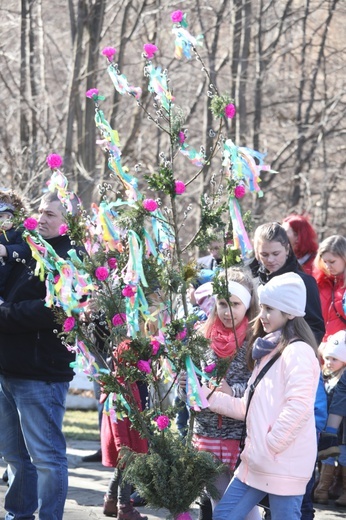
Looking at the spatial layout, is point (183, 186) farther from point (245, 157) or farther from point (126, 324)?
point (126, 324)

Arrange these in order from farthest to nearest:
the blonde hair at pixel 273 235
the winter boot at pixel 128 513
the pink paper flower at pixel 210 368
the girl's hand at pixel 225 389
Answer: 1. the winter boot at pixel 128 513
2. the blonde hair at pixel 273 235
3. the girl's hand at pixel 225 389
4. the pink paper flower at pixel 210 368

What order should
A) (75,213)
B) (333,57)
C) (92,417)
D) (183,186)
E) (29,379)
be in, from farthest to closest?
1. (333,57)
2. (92,417)
3. (29,379)
4. (75,213)
5. (183,186)

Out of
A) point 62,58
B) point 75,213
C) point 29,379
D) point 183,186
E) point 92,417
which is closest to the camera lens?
point 183,186

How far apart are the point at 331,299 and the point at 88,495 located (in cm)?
231

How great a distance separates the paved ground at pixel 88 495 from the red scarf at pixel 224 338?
4.76 ft

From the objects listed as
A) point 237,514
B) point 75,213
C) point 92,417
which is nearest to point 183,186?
point 75,213

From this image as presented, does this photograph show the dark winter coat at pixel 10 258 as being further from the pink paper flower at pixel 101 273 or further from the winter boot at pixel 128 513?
the winter boot at pixel 128 513

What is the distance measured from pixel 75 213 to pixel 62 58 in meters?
10.5

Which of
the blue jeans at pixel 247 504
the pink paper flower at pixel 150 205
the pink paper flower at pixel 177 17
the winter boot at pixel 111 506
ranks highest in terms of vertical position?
the pink paper flower at pixel 177 17

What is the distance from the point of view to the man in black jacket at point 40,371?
5176mm

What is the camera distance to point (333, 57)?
16.6 metres

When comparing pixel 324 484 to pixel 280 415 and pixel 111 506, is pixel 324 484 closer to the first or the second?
pixel 111 506

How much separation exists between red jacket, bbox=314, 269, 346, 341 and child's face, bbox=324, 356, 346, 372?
0.59ft

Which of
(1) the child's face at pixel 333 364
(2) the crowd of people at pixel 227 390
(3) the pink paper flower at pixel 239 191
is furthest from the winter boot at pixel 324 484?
(3) the pink paper flower at pixel 239 191
